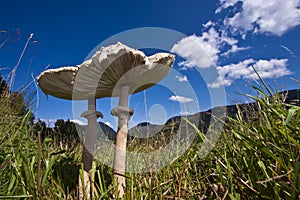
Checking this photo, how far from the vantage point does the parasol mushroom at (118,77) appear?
2.10 metres

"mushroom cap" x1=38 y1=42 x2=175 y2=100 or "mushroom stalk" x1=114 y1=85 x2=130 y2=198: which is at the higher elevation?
"mushroom cap" x1=38 y1=42 x2=175 y2=100

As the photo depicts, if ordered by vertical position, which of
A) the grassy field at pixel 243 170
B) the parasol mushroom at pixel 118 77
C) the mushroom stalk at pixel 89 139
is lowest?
the grassy field at pixel 243 170

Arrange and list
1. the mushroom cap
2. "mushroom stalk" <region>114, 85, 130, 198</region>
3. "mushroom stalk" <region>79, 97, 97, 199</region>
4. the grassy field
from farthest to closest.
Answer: "mushroom stalk" <region>79, 97, 97, 199</region> < "mushroom stalk" <region>114, 85, 130, 198</region> < the mushroom cap < the grassy field

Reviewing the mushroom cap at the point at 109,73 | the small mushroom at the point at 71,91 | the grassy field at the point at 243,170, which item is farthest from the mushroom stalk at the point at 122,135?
the grassy field at the point at 243,170

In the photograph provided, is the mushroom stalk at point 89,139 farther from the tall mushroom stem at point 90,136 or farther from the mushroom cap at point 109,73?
the mushroom cap at point 109,73

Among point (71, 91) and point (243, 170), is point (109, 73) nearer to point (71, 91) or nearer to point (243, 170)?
point (71, 91)

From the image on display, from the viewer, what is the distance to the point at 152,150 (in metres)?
3.52

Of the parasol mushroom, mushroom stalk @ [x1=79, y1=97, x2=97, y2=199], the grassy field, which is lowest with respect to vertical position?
the grassy field

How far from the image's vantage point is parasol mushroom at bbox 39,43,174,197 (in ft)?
6.89

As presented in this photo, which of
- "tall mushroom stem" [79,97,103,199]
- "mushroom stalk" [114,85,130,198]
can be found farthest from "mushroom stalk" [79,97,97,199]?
"mushroom stalk" [114,85,130,198]

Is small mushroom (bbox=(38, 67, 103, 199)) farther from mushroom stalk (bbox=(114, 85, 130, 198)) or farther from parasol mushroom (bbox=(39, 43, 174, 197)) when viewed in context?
mushroom stalk (bbox=(114, 85, 130, 198))

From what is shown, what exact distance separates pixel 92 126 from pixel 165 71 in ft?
3.27

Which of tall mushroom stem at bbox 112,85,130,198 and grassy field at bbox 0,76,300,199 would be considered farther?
tall mushroom stem at bbox 112,85,130,198

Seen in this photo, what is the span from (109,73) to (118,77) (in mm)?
142
